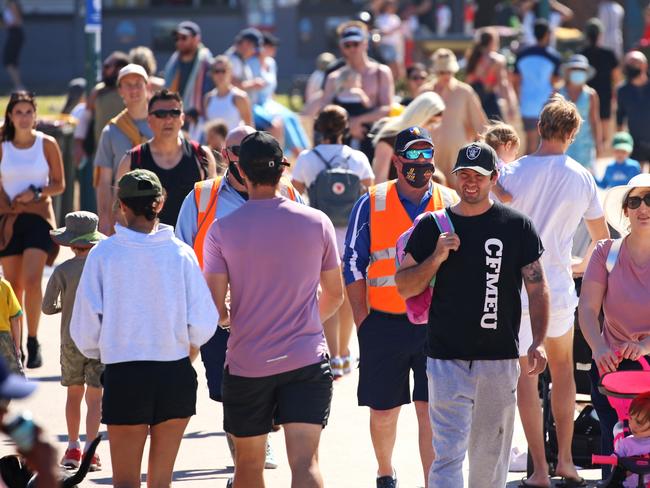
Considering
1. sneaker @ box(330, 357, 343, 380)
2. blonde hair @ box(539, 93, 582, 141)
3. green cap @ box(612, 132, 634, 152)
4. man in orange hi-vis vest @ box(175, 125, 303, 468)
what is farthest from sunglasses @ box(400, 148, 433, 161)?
green cap @ box(612, 132, 634, 152)

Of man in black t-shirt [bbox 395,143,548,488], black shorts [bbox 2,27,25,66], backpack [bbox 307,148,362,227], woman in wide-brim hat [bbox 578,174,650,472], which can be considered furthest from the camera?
black shorts [bbox 2,27,25,66]

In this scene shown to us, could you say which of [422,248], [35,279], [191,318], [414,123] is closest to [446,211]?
[422,248]

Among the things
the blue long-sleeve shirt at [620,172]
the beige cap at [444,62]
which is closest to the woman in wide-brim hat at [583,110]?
the beige cap at [444,62]

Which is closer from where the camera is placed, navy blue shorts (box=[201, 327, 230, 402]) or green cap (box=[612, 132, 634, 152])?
navy blue shorts (box=[201, 327, 230, 402])

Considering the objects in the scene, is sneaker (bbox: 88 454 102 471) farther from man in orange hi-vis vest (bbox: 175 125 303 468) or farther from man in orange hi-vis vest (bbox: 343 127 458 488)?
man in orange hi-vis vest (bbox: 343 127 458 488)

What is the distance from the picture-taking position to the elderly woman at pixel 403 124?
10.2 m

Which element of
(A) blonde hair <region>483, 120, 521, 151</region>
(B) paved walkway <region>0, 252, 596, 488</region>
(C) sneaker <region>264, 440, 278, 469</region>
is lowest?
(B) paved walkway <region>0, 252, 596, 488</region>

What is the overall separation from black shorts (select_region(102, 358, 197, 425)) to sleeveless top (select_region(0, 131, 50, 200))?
4.67 meters

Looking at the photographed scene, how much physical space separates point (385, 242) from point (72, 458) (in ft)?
7.23

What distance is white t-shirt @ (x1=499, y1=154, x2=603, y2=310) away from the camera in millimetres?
7676

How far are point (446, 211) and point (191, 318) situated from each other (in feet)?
3.87

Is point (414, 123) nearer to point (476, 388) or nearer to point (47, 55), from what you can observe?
point (476, 388)

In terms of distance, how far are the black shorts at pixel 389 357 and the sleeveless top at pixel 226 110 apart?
7.28 metres

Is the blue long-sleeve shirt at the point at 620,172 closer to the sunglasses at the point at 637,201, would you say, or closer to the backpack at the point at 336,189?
the backpack at the point at 336,189
